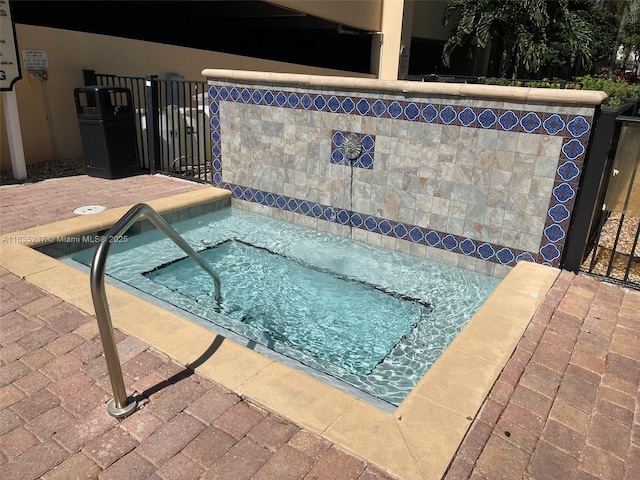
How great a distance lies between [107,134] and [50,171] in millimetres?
1458

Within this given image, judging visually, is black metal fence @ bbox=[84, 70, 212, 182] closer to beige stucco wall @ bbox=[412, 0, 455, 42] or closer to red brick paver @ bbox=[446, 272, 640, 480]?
red brick paver @ bbox=[446, 272, 640, 480]

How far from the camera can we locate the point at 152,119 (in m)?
8.41

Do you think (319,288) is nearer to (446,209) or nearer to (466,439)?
(446,209)

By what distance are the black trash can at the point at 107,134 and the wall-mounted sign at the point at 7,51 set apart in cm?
104

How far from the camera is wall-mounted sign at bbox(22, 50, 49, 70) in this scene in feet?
27.2

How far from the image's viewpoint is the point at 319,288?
205 inches

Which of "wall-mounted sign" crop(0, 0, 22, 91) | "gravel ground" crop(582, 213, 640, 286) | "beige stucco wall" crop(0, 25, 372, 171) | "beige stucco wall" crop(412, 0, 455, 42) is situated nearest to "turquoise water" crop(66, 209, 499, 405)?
"gravel ground" crop(582, 213, 640, 286)

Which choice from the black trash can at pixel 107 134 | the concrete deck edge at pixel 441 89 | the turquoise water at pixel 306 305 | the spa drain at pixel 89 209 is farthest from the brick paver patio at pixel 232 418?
the black trash can at pixel 107 134

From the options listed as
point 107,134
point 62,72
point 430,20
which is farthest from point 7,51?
point 430,20

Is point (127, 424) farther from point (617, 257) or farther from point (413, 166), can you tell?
point (617, 257)

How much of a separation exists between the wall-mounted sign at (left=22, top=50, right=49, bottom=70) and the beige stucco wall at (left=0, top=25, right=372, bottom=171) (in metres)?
0.24

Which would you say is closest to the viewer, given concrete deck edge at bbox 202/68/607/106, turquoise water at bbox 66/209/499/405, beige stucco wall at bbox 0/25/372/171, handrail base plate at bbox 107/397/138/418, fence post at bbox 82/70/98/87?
handrail base plate at bbox 107/397/138/418

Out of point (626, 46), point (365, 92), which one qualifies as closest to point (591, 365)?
point (365, 92)

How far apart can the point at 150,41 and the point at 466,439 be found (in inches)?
430
